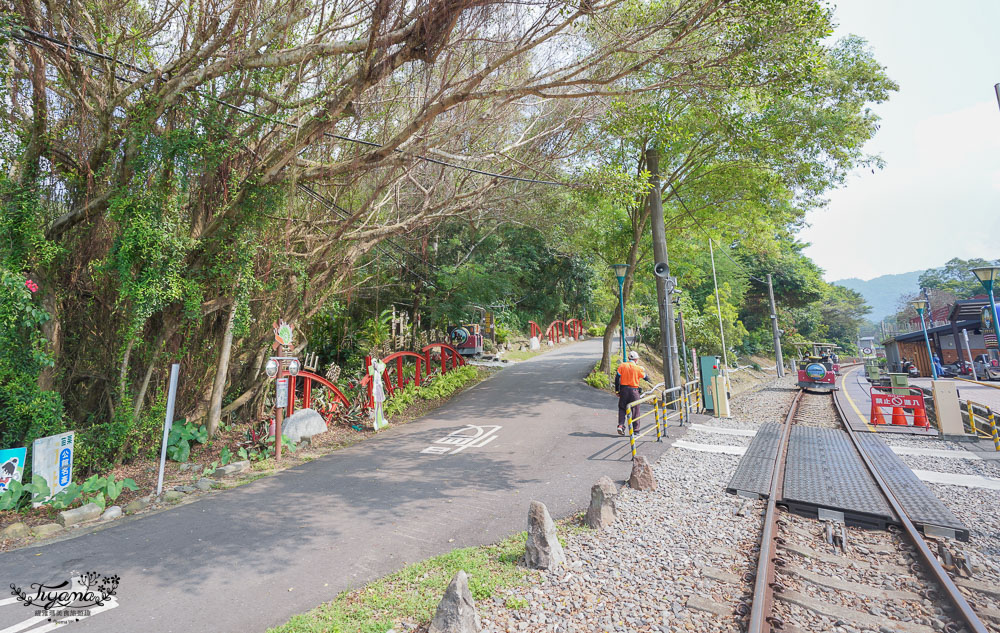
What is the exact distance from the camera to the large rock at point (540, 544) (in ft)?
13.5

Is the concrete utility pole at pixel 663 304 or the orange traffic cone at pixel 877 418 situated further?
the concrete utility pole at pixel 663 304

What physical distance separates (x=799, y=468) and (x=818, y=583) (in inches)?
148

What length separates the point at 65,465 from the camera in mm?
6195

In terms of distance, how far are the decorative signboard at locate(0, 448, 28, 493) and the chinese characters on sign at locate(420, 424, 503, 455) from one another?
222 inches

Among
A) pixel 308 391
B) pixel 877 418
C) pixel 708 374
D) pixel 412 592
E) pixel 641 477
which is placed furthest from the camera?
pixel 708 374

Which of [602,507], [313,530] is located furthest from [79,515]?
[602,507]

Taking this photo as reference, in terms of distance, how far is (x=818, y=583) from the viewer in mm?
4086

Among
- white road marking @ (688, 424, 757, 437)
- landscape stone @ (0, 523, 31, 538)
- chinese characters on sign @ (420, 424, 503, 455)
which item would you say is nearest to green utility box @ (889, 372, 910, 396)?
white road marking @ (688, 424, 757, 437)

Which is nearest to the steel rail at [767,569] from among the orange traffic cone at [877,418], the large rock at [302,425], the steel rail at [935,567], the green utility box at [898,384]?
the steel rail at [935,567]

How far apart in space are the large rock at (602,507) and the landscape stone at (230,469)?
19.3ft

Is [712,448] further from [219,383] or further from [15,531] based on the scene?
[15,531]

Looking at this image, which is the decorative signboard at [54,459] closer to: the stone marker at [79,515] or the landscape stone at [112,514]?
the stone marker at [79,515]

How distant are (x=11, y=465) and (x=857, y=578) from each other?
395 inches

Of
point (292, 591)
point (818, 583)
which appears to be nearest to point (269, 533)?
point (292, 591)
